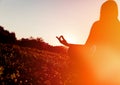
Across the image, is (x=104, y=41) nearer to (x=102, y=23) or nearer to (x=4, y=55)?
(x=102, y=23)

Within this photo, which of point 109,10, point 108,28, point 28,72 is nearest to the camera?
point 109,10

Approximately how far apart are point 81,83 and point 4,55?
5.16m

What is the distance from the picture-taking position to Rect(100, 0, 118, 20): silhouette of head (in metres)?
10.6

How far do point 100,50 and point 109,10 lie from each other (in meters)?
1.17

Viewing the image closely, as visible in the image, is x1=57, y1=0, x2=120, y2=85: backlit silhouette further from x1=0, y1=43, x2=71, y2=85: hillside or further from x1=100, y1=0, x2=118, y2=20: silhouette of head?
x1=0, y1=43, x2=71, y2=85: hillside

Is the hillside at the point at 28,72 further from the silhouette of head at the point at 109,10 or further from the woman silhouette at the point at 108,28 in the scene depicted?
the silhouette of head at the point at 109,10

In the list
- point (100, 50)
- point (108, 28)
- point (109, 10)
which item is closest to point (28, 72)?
point (100, 50)

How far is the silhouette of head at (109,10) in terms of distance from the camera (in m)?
10.6

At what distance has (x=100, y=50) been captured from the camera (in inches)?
416

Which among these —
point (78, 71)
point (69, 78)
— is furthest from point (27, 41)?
point (78, 71)

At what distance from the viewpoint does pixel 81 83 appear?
10750 millimetres

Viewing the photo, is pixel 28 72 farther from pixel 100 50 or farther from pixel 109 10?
pixel 109 10

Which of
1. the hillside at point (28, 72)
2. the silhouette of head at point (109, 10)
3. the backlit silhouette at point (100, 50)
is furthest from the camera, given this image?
the hillside at point (28, 72)

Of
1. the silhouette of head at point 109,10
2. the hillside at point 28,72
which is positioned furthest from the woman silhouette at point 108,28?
the hillside at point 28,72
